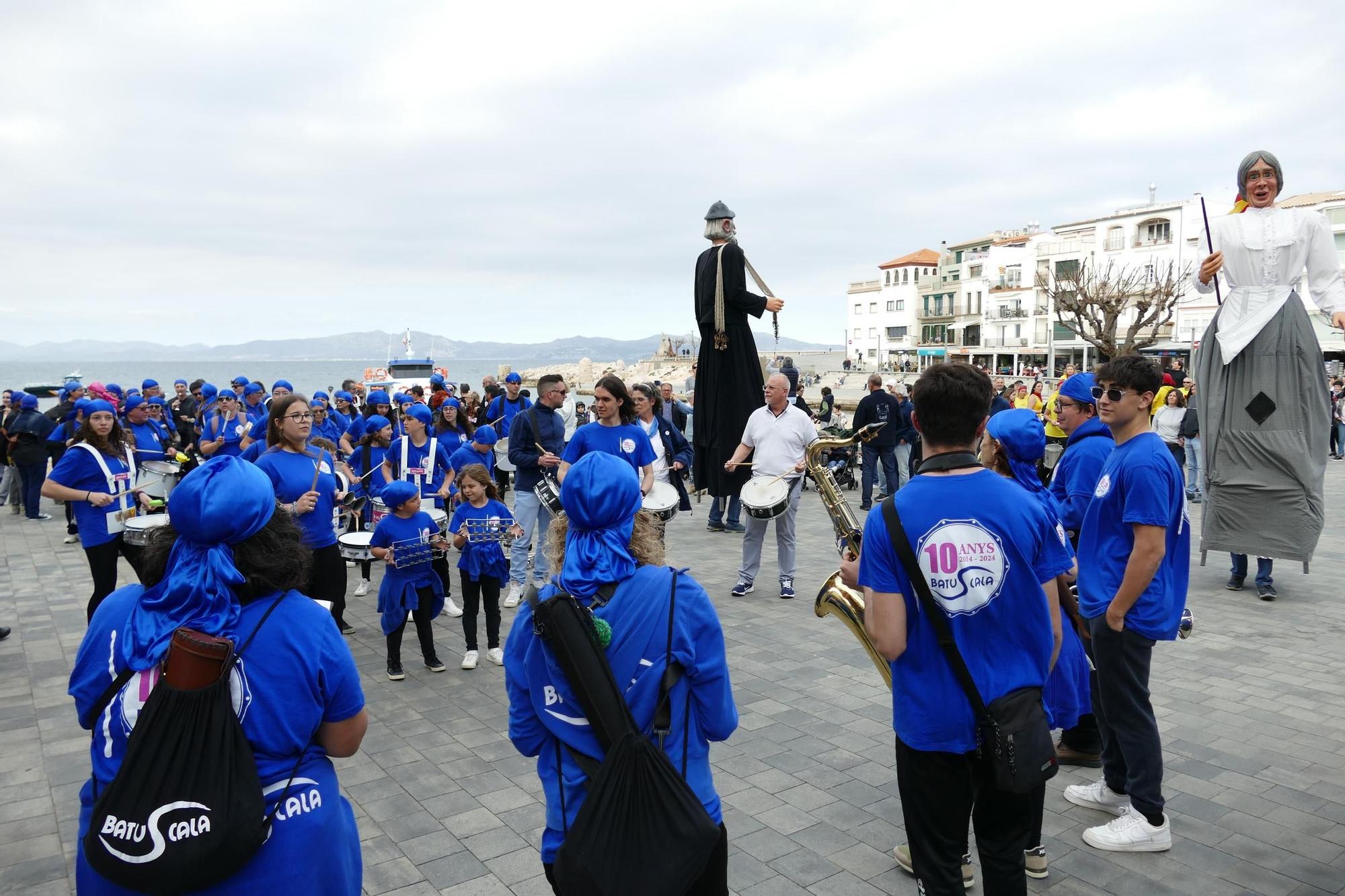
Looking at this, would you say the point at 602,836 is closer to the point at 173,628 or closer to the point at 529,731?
the point at 529,731

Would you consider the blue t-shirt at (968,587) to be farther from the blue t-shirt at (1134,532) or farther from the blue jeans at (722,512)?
the blue jeans at (722,512)

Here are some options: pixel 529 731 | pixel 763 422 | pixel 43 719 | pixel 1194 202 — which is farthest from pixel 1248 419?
pixel 1194 202

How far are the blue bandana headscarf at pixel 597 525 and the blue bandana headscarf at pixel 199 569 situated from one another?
2.71 feet

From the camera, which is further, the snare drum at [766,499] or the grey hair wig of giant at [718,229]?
the snare drum at [766,499]

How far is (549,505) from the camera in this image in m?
7.77

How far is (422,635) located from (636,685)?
455cm

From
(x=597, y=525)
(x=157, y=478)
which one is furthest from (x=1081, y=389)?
(x=157, y=478)

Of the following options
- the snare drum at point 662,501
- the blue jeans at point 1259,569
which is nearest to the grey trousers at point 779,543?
the snare drum at point 662,501

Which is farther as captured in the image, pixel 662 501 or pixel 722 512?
pixel 722 512

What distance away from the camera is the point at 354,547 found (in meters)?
6.72

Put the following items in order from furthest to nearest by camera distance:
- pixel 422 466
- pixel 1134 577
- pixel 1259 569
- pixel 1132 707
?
pixel 422 466, pixel 1259 569, pixel 1132 707, pixel 1134 577

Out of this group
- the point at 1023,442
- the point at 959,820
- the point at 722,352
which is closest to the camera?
the point at 959,820

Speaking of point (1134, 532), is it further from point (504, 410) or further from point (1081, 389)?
point (504, 410)

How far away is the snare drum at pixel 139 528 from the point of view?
6.28 meters
